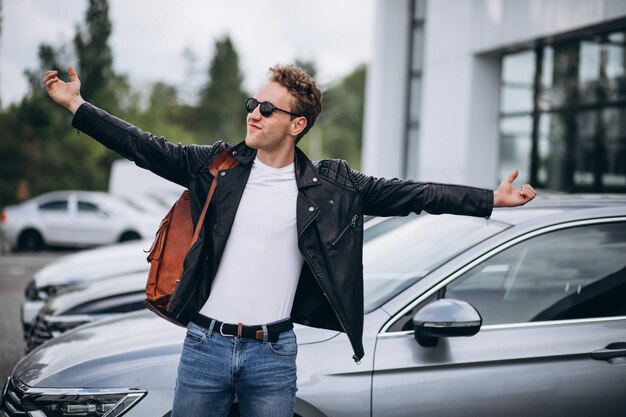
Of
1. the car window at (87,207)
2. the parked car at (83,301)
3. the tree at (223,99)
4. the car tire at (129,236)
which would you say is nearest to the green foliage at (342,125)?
the tree at (223,99)

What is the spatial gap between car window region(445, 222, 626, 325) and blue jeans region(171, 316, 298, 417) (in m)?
1.01

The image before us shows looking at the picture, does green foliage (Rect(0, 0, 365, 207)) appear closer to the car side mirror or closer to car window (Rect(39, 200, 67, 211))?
car window (Rect(39, 200, 67, 211))

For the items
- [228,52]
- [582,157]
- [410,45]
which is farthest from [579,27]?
[228,52]

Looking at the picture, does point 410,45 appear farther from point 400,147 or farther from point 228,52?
point 228,52

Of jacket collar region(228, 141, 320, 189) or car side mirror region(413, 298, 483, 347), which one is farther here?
car side mirror region(413, 298, 483, 347)

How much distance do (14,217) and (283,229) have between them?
14937 mm

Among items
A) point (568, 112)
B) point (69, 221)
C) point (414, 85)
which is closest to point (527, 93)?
point (568, 112)

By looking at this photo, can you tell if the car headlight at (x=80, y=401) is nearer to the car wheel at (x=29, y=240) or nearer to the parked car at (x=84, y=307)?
the parked car at (x=84, y=307)

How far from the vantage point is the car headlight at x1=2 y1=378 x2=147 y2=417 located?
249 cm

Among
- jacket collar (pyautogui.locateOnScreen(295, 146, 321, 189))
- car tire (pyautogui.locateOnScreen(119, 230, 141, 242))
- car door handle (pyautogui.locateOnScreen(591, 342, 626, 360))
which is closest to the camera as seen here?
jacket collar (pyautogui.locateOnScreen(295, 146, 321, 189))

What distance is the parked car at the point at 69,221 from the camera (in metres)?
14.8

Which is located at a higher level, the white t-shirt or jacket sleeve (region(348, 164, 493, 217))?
jacket sleeve (region(348, 164, 493, 217))

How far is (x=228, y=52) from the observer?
5647 centimetres

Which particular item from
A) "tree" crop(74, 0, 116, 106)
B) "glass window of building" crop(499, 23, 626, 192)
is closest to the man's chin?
"glass window of building" crop(499, 23, 626, 192)
